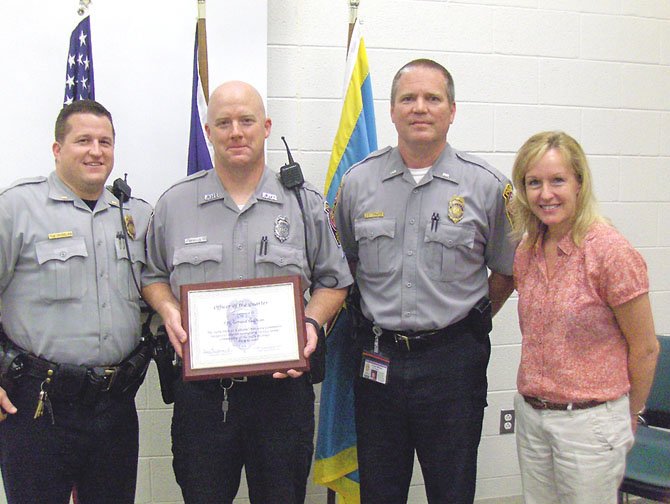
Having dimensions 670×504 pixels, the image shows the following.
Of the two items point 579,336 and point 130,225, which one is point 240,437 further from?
point 579,336

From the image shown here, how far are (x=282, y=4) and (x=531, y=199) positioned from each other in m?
1.45

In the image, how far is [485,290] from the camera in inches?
78.8

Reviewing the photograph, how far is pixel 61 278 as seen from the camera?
1754mm

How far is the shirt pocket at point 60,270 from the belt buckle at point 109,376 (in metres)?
0.23

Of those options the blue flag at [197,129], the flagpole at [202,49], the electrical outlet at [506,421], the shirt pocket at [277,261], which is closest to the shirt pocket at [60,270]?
the shirt pocket at [277,261]

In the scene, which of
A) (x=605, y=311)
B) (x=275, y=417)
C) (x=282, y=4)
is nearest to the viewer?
(x=605, y=311)

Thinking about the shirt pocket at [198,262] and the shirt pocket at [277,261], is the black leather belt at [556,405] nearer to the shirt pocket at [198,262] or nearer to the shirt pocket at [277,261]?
the shirt pocket at [277,261]

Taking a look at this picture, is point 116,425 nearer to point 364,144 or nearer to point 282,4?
point 364,144

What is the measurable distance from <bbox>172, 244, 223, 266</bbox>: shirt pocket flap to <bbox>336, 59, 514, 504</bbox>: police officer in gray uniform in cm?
50

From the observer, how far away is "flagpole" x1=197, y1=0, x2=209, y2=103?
7.45ft

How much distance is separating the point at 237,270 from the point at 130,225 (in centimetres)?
40

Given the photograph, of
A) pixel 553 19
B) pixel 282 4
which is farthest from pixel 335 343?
pixel 553 19

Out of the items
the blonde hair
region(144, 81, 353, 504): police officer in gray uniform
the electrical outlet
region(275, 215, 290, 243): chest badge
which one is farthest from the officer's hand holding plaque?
the electrical outlet

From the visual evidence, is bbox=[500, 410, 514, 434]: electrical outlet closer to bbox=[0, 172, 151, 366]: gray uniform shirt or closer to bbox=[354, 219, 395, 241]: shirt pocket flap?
bbox=[354, 219, 395, 241]: shirt pocket flap
